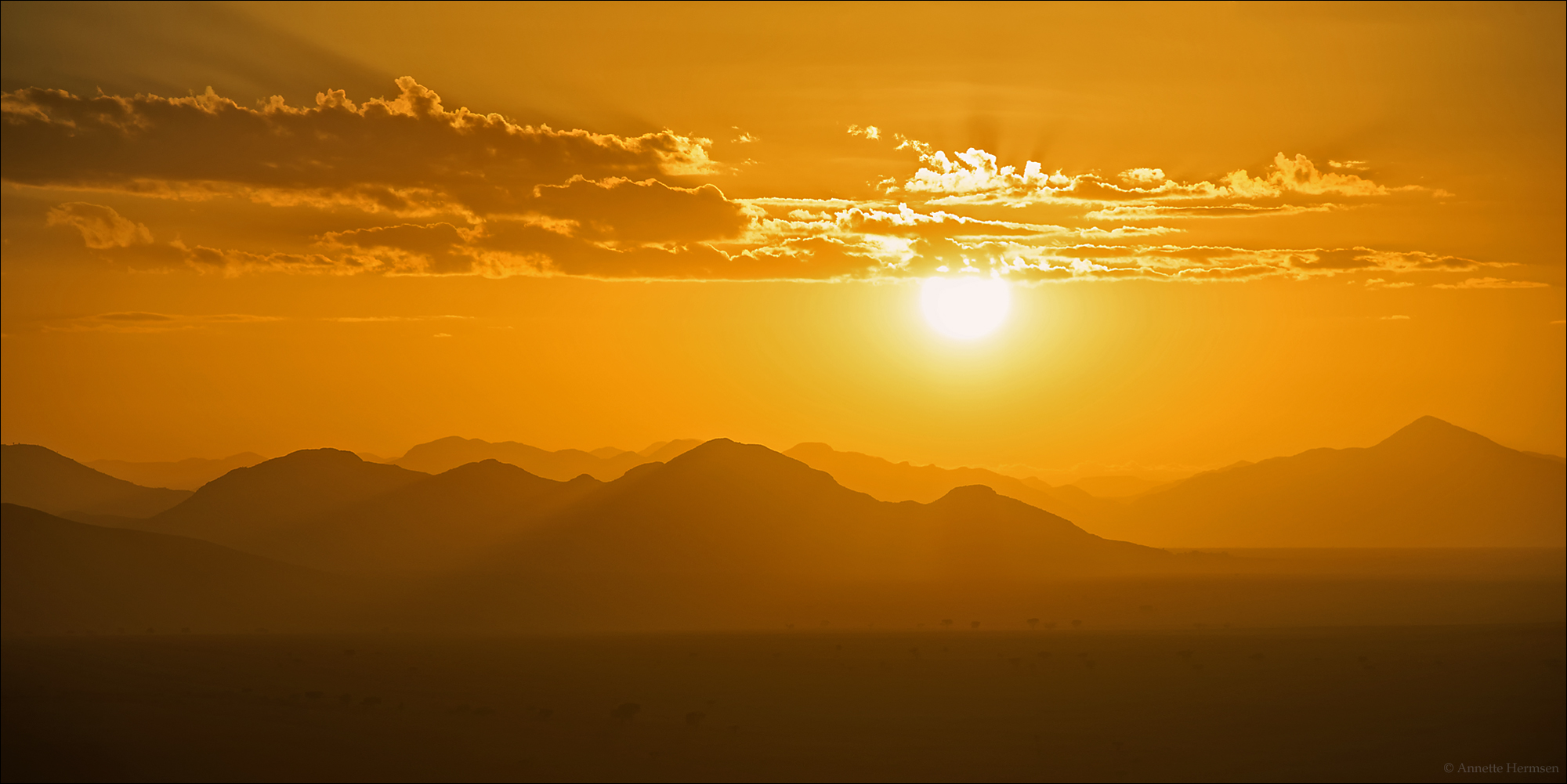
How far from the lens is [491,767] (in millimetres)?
60594

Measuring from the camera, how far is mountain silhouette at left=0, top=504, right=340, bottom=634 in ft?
464

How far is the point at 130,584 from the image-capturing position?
15375 centimetres

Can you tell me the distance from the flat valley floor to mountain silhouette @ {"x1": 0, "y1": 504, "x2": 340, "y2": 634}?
40510 millimetres

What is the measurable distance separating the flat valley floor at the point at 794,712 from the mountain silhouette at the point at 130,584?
4051 centimetres

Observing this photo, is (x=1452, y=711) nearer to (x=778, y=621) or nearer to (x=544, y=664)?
(x=544, y=664)

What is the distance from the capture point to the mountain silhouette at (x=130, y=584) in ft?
464
